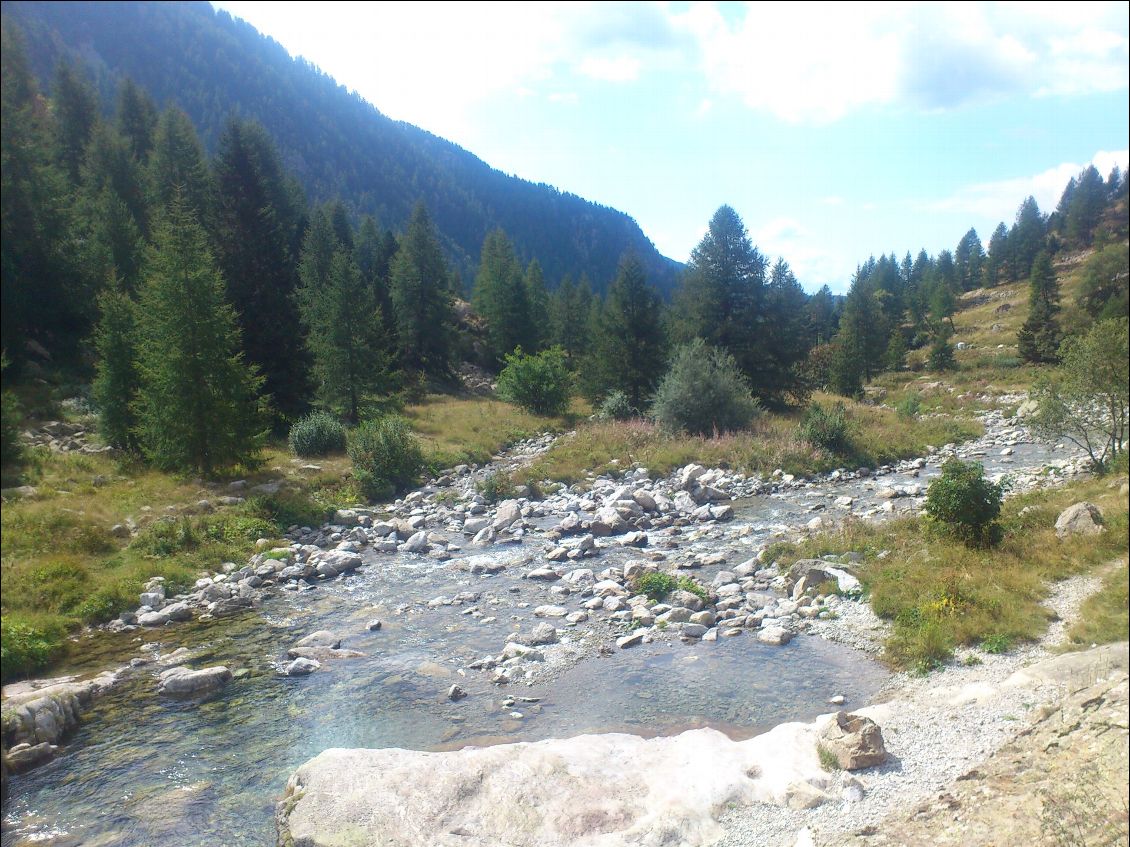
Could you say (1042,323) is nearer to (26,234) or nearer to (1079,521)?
(1079,521)

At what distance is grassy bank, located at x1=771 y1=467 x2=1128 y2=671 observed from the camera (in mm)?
9820

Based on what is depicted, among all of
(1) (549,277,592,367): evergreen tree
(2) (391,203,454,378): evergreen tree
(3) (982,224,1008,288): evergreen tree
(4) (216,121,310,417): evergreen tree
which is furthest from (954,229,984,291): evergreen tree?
(4) (216,121,310,417): evergreen tree

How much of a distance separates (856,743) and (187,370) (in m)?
21.5

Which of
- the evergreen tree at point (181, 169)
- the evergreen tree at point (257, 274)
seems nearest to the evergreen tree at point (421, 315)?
the evergreen tree at point (181, 169)

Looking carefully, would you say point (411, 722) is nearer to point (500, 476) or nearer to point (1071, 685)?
point (1071, 685)

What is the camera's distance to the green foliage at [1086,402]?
11117 mm

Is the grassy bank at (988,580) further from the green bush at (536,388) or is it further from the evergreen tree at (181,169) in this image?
the evergreen tree at (181,169)

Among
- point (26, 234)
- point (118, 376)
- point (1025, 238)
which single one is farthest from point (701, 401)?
point (1025, 238)

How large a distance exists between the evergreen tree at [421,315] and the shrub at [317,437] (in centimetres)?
3040

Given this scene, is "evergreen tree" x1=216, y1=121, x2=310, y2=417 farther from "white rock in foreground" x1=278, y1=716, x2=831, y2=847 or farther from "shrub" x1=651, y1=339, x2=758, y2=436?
"white rock in foreground" x1=278, y1=716, x2=831, y2=847

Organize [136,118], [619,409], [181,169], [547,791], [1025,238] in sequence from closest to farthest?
[547,791], [619,409], [181,169], [136,118], [1025,238]

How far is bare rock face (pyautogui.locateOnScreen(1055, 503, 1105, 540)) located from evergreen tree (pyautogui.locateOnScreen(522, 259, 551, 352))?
184 feet

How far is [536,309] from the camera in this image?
246 ft

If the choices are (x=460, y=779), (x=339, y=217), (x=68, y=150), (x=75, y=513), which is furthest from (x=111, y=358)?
(x=339, y=217)
